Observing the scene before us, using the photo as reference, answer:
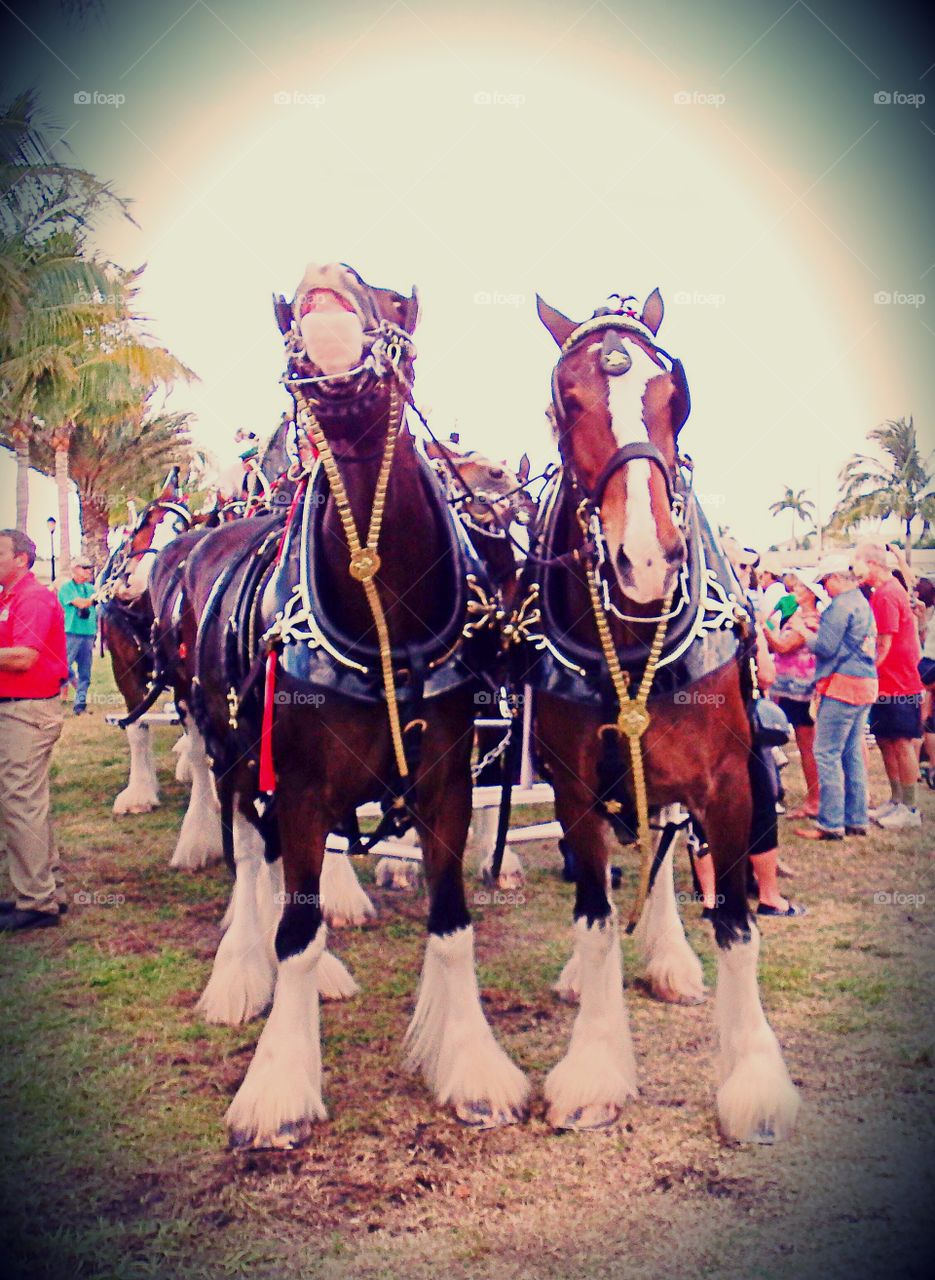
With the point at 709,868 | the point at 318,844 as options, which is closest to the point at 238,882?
the point at 318,844

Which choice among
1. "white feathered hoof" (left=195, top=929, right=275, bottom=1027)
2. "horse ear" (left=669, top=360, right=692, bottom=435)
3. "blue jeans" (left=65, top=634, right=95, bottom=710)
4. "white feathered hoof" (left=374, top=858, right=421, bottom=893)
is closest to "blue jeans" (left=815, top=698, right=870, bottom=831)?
"white feathered hoof" (left=374, top=858, right=421, bottom=893)

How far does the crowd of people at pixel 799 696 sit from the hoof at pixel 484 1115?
108 cm

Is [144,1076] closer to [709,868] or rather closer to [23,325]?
[709,868]

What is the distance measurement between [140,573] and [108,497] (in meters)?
20.1

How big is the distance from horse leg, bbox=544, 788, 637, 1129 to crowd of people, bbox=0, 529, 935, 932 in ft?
1.80

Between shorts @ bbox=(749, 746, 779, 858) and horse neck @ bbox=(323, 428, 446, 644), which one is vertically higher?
horse neck @ bbox=(323, 428, 446, 644)

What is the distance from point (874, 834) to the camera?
7410 millimetres

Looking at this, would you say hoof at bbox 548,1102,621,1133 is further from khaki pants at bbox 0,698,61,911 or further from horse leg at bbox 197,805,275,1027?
khaki pants at bbox 0,698,61,911

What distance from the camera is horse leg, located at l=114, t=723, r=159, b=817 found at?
27.0ft

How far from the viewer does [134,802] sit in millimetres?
8258

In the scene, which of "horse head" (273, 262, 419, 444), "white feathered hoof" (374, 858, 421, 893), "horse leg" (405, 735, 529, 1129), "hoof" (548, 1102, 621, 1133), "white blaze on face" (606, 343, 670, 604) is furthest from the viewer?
"white feathered hoof" (374, 858, 421, 893)

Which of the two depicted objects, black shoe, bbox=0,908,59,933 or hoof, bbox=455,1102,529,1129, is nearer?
hoof, bbox=455,1102,529,1129

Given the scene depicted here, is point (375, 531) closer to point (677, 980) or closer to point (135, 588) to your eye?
point (677, 980)

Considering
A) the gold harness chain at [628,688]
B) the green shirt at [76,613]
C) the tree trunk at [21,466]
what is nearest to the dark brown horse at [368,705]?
the gold harness chain at [628,688]
